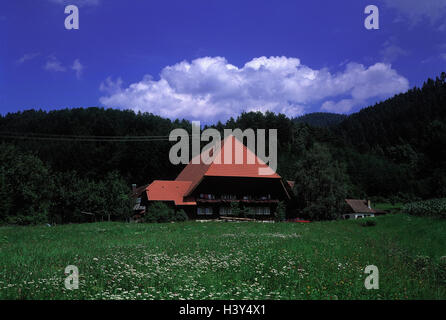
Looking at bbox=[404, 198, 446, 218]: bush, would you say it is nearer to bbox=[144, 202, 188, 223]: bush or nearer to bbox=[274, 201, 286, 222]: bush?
bbox=[274, 201, 286, 222]: bush

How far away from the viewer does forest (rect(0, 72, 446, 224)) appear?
38.9m

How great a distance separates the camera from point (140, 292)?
7039 mm

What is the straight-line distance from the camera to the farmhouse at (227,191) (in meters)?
49.4

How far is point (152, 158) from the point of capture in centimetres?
7644

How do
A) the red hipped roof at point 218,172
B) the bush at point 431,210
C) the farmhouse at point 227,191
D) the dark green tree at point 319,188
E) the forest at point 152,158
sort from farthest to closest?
1. the dark green tree at point 319,188
2. the red hipped roof at point 218,172
3. the farmhouse at point 227,191
4. the forest at point 152,158
5. the bush at point 431,210

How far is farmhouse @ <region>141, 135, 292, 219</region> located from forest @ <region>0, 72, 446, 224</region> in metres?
5.91

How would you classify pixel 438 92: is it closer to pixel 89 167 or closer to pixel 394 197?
pixel 394 197

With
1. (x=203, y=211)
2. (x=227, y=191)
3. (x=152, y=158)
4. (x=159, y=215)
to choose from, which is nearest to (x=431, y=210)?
(x=159, y=215)

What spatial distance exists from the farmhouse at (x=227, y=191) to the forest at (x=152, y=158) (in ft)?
19.4

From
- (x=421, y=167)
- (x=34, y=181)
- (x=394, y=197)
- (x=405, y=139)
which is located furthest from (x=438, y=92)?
(x=34, y=181)

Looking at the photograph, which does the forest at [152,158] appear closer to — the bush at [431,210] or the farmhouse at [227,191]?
the farmhouse at [227,191]

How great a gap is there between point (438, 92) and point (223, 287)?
184605 millimetres

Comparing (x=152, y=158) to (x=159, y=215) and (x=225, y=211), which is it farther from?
(x=159, y=215)

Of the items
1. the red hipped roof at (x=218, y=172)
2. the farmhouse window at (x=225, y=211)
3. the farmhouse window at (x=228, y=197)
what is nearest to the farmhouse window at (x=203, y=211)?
the red hipped roof at (x=218, y=172)
